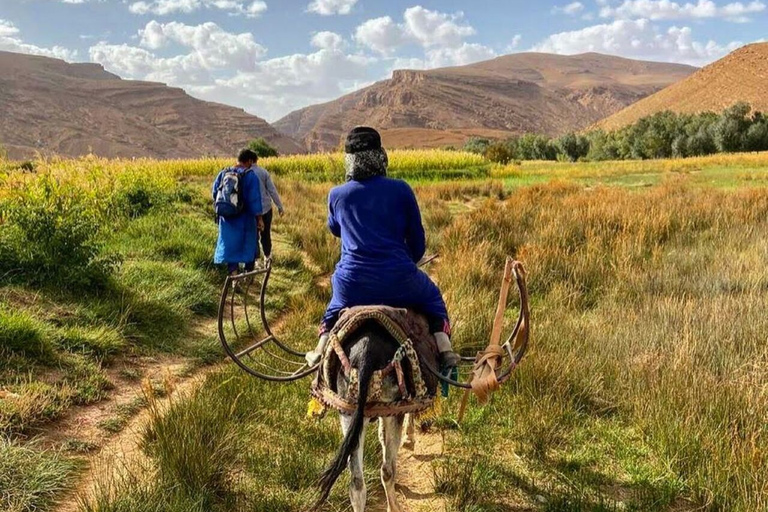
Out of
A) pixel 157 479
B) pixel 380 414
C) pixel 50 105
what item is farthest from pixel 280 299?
pixel 50 105

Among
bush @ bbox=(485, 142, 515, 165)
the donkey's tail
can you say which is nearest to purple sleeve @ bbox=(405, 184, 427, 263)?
the donkey's tail

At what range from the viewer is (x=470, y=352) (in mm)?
5965

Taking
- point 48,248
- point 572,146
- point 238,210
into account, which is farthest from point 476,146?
point 48,248

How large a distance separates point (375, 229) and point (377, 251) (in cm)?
14

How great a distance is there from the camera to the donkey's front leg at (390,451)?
3260mm

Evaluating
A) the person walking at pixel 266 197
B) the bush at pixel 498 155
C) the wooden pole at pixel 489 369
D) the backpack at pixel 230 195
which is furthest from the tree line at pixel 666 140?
the wooden pole at pixel 489 369

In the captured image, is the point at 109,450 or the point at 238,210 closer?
the point at 109,450

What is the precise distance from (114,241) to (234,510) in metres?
7.41

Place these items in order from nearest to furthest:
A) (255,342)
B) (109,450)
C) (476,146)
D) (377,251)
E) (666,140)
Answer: (377,251)
(109,450)
(255,342)
(666,140)
(476,146)

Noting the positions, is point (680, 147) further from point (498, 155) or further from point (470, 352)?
point (470, 352)

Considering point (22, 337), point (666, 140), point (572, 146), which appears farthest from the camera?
point (572, 146)

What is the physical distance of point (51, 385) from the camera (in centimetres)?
488

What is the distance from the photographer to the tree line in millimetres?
61719

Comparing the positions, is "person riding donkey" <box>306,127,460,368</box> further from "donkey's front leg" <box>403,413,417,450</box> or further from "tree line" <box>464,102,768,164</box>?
"tree line" <box>464,102,768,164</box>
